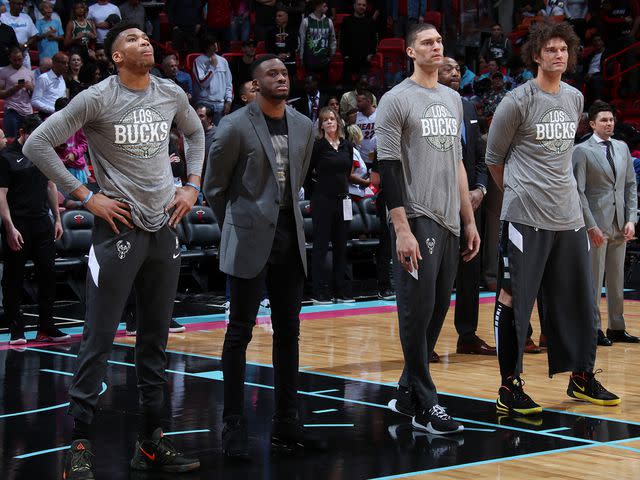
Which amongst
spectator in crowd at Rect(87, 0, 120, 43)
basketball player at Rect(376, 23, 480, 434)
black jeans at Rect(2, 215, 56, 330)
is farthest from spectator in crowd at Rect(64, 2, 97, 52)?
basketball player at Rect(376, 23, 480, 434)

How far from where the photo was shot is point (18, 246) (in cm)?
877

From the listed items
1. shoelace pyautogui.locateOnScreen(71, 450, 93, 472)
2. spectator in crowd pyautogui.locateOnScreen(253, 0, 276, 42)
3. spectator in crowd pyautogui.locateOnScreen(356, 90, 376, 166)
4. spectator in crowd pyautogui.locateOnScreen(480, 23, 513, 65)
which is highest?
spectator in crowd pyautogui.locateOnScreen(253, 0, 276, 42)

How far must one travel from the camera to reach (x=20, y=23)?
1512 cm

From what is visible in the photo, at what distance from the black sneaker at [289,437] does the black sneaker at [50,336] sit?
4.18 m

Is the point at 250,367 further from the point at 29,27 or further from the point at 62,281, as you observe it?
the point at 29,27

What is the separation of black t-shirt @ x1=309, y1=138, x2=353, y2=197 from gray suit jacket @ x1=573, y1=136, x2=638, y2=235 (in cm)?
335

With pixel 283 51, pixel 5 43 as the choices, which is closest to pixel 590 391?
pixel 5 43

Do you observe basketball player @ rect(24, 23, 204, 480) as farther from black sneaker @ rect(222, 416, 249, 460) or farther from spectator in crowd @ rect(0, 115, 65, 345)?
spectator in crowd @ rect(0, 115, 65, 345)

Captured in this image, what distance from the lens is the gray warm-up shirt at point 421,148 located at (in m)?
5.72

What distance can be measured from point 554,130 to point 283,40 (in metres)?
11.4

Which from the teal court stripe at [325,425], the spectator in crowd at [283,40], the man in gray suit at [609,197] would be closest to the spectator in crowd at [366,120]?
the spectator in crowd at [283,40]

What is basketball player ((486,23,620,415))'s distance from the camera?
609cm

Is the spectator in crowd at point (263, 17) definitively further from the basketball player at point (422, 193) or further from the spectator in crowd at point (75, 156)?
the basketball player at point (422, 193)

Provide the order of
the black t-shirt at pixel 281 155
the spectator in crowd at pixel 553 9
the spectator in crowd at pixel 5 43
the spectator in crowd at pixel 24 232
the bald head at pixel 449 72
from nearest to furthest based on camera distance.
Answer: the black t-shirt at pixel 281 155 → the bald head at pixel 449 72 → the spectator in crowd at pixel 24 232 → the spectator in crowd at pixel 5 43 → the spectator in crowd at pixel 553 9
